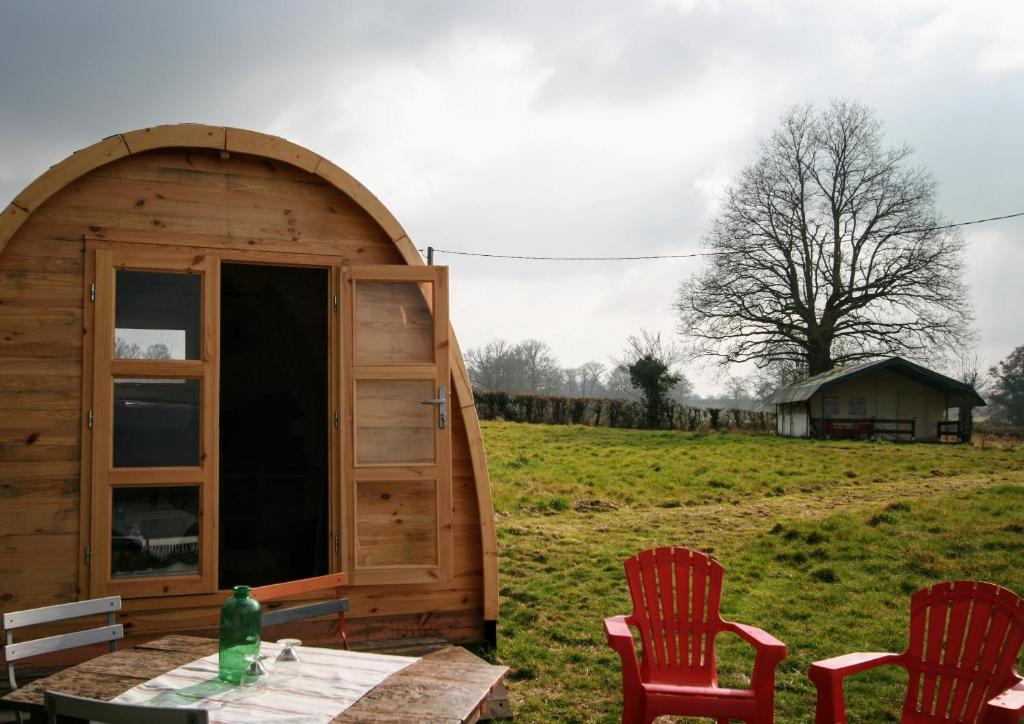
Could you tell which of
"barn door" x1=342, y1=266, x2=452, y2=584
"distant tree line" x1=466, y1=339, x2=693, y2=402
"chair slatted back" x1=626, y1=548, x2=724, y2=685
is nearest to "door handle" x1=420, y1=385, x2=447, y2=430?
"barn door" x1=342, y1=266, x2=452, y2=584

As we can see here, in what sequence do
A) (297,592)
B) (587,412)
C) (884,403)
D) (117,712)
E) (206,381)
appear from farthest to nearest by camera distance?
1. (884,403)
2. (587,412)
3. (206,381)
4. (297,592)
5. (117,712)

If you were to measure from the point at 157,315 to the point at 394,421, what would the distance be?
1.48 metres

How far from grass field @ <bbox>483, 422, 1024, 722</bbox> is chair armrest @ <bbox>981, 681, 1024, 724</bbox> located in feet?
5.79

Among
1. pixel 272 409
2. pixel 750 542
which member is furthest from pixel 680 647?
pixel 750 542

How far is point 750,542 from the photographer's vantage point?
9.02 m

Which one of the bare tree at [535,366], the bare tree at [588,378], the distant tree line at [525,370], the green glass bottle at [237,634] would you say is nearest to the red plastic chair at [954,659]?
the green glass bottle at [237,634]

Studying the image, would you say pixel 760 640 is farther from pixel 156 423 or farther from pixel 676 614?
pixel 156 423

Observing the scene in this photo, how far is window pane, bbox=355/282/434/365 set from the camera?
16.2 ft

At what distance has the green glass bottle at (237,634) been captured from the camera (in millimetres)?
2611

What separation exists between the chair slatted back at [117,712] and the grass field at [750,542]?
2808 mm

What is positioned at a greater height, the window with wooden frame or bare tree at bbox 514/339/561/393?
bare tree at bbox 514/339/561/393

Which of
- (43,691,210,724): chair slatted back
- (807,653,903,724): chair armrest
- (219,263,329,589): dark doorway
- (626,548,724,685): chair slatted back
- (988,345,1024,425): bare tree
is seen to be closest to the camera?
(43,691,210,724): chair slatted back

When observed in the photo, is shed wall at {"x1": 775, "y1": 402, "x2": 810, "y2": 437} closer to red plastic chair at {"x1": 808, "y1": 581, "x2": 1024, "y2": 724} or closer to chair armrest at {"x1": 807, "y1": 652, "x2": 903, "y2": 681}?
red plastic chair at {"x1": 808, "y1": 581, "x2": 1024, "y2": 724}

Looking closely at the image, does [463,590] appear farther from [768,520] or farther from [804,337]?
[804,337]
